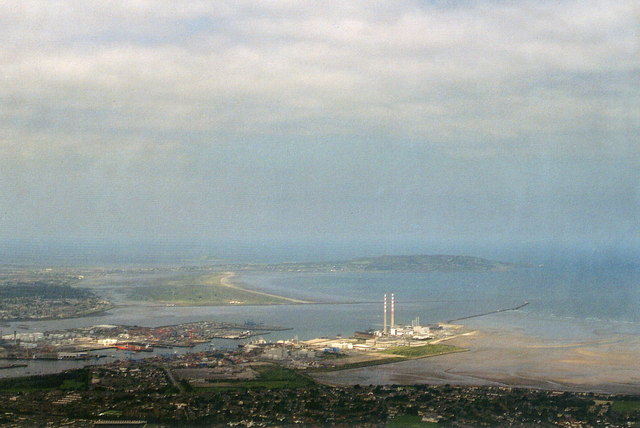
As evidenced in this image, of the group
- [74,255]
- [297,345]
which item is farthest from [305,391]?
[74,255]

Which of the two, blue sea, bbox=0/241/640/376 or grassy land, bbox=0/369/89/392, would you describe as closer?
grassy land, bbox=0/369/89/392

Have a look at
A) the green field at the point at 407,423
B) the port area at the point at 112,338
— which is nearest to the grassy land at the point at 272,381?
the green field at the point at 407,423

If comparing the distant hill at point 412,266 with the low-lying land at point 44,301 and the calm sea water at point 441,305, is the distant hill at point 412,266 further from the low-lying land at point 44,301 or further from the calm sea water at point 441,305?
the low-lying land at point 44,301

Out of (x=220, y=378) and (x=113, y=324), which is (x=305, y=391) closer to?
(x=220, y=378)

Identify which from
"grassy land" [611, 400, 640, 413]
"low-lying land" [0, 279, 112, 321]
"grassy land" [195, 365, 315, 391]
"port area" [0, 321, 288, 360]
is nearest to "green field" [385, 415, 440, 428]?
"grassy land" [195, 365, 315, 391]

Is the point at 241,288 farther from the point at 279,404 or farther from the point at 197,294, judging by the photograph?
the point at 279,404

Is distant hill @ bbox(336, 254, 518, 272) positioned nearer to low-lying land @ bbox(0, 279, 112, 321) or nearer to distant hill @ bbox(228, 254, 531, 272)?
distant hill @ bbox(228, 254, 531, 272)
